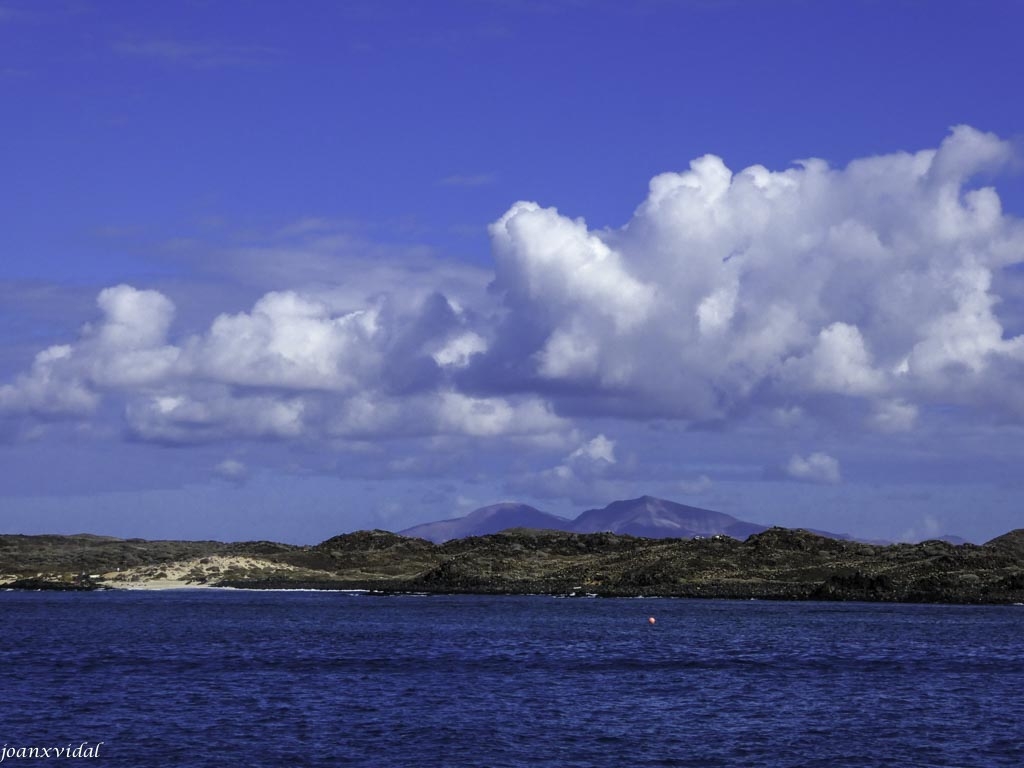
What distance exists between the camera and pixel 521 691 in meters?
77.1

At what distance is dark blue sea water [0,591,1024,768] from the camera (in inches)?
2185

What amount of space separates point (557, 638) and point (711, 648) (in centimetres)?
1638

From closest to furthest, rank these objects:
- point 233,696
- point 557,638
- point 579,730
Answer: point 579,730
point 233,696
point 557,638

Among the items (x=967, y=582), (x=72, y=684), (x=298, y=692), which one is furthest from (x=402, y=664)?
(x=967, y=582)

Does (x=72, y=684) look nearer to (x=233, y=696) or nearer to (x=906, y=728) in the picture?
(x=233, y=696)

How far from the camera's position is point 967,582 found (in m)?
182

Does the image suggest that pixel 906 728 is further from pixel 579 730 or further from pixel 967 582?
pixel 967 582

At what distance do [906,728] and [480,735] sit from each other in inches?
851

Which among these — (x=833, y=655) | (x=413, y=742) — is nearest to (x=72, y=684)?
(x=413, y=742)

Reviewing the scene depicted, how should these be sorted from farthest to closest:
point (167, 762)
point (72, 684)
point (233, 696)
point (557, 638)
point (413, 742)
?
point (557, 638), point (72, 684), point (233, 696), point (413, 742), point (167, 762)

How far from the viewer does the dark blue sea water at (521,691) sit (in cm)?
5550

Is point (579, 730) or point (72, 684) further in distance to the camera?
point (72, 684)

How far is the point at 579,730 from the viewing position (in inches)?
2418

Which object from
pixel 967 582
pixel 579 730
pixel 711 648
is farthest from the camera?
pixel 967 582
